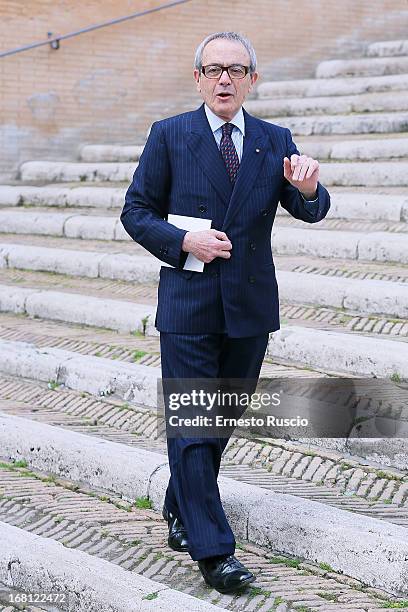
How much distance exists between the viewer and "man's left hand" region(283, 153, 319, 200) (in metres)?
3.18

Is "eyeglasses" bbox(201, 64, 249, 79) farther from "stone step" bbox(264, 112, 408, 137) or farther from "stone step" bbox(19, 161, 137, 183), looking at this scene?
"stone step" bbox(19, 161, 137, 183)

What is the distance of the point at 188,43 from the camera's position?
10.6m

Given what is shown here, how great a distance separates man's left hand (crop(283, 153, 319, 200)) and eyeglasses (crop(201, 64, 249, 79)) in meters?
0.30

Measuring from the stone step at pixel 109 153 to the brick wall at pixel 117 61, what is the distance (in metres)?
0.20

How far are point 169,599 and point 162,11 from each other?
26.3 ft

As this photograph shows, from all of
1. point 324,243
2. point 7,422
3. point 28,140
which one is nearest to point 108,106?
point 28,140

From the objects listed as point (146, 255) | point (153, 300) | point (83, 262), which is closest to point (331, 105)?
point (146, 255)

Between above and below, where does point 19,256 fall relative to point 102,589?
above

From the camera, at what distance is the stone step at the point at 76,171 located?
9242 millimetres

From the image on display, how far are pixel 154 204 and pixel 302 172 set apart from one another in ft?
1.65

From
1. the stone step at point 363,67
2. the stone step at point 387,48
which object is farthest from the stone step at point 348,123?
the stone step at point 387,48

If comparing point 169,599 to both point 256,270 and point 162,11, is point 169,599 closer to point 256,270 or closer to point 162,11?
point 256,270

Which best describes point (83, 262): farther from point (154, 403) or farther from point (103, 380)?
point (154, 403)

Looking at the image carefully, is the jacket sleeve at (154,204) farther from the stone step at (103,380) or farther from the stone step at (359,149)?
the stone step at (359,149)
